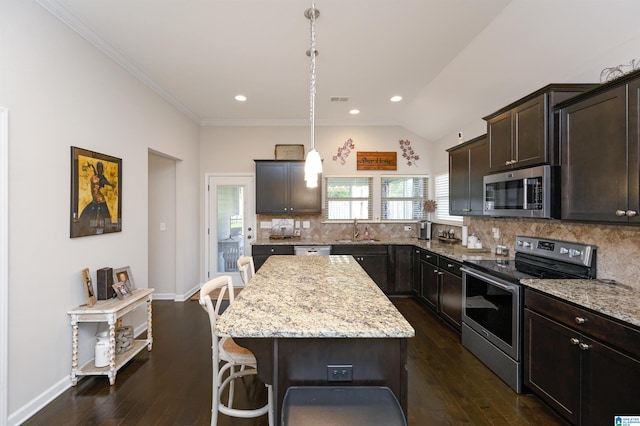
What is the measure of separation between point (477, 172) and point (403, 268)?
1935 mm

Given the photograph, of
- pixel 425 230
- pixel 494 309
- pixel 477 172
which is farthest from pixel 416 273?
pixel 494 309

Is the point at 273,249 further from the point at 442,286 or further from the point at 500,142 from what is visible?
the point at 500,142

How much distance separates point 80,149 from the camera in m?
2.47

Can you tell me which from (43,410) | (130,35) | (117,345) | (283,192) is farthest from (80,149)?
(283,192)

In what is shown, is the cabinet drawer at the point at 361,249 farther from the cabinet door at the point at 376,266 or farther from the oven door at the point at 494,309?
the oven door at the point at 494,309

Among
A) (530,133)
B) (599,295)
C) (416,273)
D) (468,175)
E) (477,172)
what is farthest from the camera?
(416,273)

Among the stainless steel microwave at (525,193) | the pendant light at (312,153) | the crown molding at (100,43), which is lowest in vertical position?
the stainless steel microwave at (525,193)

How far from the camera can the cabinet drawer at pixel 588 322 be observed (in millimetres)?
1478

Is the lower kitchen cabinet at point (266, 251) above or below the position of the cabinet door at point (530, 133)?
below

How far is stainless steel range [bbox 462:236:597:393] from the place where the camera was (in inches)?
89.5

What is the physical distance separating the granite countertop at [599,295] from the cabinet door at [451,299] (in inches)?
44.7

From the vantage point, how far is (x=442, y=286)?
12.0 ft

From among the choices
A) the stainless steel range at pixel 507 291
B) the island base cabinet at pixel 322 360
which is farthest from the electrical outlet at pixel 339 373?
the stainless steel range at pixel 507 291

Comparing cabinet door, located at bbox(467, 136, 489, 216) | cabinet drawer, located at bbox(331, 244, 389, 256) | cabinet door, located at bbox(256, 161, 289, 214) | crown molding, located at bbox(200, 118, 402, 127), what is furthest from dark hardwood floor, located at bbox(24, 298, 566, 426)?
crown molding, located at bbox(200, 118, 402, 127)
